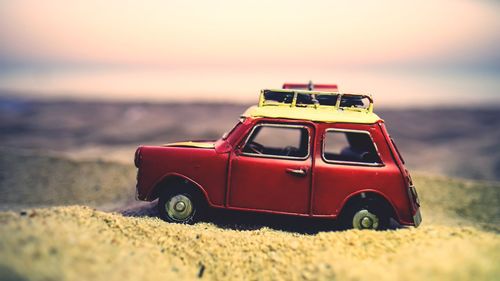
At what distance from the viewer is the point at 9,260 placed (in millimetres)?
4164

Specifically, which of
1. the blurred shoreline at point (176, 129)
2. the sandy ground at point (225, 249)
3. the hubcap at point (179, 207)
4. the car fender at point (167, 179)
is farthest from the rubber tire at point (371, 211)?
the blurred shoreline at point (176, 129)

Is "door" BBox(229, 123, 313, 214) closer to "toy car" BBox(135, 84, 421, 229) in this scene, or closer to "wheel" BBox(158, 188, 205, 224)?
"toy car" BBox(135, 84, 421, 229)

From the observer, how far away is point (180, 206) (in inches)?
254

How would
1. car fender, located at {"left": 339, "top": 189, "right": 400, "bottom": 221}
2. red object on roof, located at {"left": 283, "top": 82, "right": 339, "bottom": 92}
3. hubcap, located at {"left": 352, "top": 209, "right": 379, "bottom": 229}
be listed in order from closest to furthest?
car fender, located at {"left": 339, "top": 189, "right": 400, "bottom": 221} < hubcap, located at {"left": 352, "top": 209, "right": 379, "bottom": 229} < red object on roof, located at {"left": 283, "top": 82, "right": 339, "bottom": 92}

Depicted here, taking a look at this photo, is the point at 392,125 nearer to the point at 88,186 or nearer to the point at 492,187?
the point at 492,187

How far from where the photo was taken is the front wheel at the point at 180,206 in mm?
6461

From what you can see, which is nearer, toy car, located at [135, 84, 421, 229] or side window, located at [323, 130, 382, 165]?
toy car, located at [135, 84, 421, 229]

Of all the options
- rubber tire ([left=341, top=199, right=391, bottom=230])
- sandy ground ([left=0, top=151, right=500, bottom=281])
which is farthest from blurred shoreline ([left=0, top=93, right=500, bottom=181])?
rubber tire ([left=341, top=199, right=391, bottom=230])

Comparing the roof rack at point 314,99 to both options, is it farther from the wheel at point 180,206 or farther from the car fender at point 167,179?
the wheel at point 180,206

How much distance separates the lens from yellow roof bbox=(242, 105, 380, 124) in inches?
249

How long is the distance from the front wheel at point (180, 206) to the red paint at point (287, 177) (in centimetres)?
27

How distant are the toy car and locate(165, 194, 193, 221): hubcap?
16 mm

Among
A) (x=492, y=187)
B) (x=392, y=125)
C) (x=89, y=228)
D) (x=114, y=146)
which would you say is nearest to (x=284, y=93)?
(x=89, y=228)

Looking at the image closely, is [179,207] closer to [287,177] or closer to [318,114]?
[287,177]
